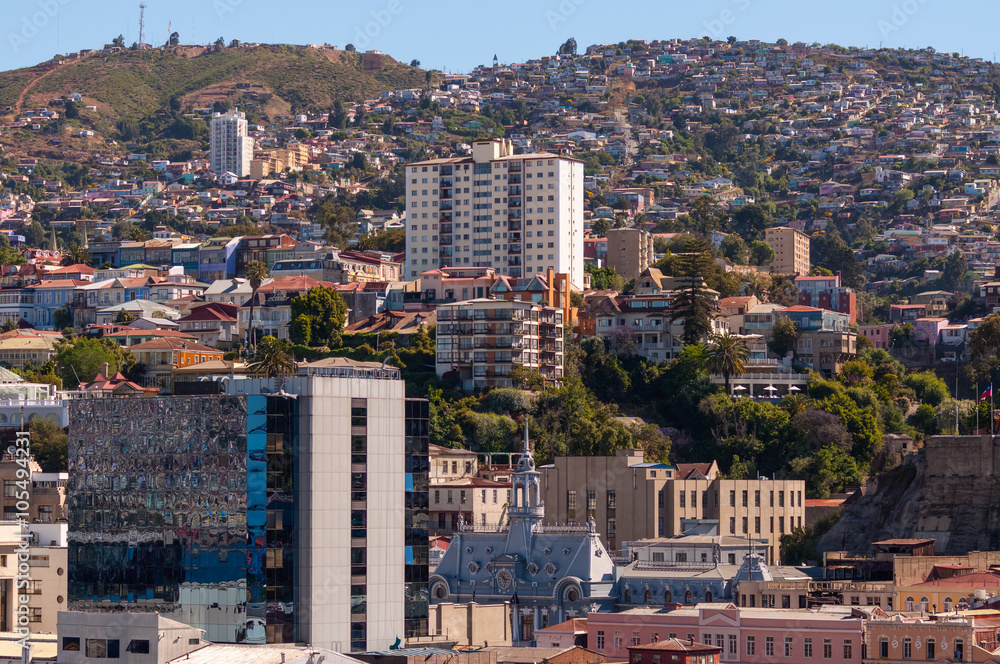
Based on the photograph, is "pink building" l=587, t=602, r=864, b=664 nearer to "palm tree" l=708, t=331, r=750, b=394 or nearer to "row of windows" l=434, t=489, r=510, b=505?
"row of windows" l=434, t=489, r=510, b=505

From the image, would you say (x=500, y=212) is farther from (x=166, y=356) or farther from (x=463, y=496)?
(x=463, y=496)

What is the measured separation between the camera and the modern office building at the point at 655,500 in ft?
425

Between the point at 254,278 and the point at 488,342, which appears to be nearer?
the point at 488,342

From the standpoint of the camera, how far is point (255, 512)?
3073 inches

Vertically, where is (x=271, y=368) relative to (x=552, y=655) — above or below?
above

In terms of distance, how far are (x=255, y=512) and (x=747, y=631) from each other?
24028mm

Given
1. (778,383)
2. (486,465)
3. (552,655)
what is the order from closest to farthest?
(552,655), (486,465), (778,383)

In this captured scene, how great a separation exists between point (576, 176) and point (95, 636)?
5179 inches

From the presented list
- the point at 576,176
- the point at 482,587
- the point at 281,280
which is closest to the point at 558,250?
the point at 576,176

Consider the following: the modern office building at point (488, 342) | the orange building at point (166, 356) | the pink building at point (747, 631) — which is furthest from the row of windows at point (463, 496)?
the orange building at point (166, 356)

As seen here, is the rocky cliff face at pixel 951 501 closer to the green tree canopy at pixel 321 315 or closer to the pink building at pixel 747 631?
the pink building at pixel 747 631

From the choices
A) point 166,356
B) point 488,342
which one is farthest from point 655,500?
point 166,356

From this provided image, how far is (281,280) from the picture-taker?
191 meters

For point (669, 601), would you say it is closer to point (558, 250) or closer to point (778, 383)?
point (778, 383)
